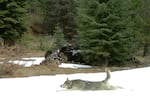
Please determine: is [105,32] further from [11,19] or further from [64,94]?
[11,19]

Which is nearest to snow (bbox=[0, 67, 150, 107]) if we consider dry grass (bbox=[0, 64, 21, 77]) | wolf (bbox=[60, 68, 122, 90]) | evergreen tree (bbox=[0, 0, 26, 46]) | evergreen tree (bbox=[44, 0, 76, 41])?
wolf (bbox=[60, 68, 122, 90])

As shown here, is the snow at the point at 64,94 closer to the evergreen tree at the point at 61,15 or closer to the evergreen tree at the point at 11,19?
the evergreen tree at the point at 11,19

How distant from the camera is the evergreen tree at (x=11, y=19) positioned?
1021 inches

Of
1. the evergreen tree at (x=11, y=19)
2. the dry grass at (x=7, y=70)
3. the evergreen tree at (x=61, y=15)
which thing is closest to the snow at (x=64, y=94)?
the dry grass at (x=7, y=70)

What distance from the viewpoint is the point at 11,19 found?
25.7 meters

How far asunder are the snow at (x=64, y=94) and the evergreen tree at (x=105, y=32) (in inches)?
225

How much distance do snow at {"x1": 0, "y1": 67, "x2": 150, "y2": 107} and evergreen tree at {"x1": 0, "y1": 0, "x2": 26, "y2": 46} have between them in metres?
17.1

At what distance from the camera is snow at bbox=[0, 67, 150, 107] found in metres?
6.42

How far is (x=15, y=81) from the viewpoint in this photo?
9.04 metres

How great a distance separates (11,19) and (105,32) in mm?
12026

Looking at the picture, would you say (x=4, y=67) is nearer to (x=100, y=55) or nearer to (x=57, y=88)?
(x=57, y=88)

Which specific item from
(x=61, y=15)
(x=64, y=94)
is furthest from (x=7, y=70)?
(x=61, y=15)

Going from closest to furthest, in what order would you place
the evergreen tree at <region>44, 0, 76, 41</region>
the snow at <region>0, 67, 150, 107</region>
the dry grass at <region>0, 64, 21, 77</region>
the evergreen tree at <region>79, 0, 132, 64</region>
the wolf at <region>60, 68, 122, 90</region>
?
the snow at <region>0, 67, 150, 107</region> < the wolf at <region>60, 68, 122, 90</region> < the dry grass at <region>0, 64, 21, 77</region> < the evergreen tree at <region>79, 0, 132, 64</region> < the evergreen tree at <region>44, 0, 76, 41</region>

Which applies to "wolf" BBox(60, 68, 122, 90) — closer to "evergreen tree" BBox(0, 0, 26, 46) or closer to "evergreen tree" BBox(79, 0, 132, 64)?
"evergreen tree" BBox(79, 0, 132, 64)
